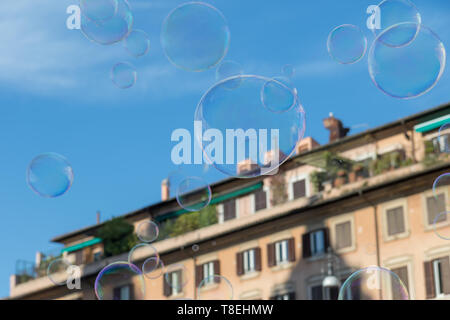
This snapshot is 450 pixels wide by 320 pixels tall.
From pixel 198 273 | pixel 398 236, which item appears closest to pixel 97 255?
pixel 198 273

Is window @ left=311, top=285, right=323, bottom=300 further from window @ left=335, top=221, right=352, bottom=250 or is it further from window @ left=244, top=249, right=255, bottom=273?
window @ left=244, top=249, right=255, bottom=273

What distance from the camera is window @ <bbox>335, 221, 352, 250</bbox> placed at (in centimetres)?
3177

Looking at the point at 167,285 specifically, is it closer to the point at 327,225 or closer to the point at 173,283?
the point at 173,283

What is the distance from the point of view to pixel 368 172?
105 feet

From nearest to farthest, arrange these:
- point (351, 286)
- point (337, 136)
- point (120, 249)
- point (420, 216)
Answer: point (351, 286) < point (420, 216) < point (337, 136) < point (120, 249)

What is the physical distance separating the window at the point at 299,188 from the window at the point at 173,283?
6.59 m

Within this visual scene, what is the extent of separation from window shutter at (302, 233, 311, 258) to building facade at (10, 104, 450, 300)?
0.04 meters

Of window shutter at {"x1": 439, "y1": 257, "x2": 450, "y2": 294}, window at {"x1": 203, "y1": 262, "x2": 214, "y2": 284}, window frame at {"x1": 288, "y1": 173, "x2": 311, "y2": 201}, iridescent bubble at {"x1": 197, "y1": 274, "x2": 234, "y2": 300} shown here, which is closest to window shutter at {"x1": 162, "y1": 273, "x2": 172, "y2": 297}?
iridescent bubble at {"x1": 197, "y1": 274, "x2": 234, "y2": 300}

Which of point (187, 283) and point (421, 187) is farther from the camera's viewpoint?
point (187, 283)

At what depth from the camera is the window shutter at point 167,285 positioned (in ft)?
122

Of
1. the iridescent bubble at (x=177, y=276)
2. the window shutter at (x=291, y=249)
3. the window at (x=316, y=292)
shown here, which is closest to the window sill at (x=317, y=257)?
the window shutter at (x=291, y=249)
